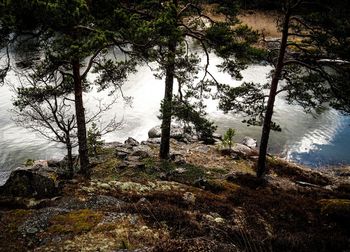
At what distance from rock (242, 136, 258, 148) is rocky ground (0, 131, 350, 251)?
4.60 metres

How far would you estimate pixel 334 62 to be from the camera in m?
11.9

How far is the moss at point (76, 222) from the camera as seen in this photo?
23.2ft

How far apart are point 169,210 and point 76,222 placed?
2196mm

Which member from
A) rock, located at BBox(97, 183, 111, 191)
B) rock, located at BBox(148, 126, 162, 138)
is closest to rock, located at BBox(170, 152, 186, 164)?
rock, located at BBox(148, 126, 162, 138)

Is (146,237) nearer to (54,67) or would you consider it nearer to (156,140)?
(54,67)

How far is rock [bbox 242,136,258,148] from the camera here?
21.9 meters

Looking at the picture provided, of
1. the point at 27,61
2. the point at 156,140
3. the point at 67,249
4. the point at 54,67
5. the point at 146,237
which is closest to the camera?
the point at 67,249

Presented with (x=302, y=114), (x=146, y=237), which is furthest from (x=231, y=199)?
(x=302, y=114)

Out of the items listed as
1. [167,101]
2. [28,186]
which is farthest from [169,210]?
[167,101]

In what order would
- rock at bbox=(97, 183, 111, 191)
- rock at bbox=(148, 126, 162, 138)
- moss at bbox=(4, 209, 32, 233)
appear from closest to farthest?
moss at bbox=(4, 209, 32, 233) → rock at bbox=(97, 183, 111, 191) → rock at bbox=(148, 126, 162, 138)

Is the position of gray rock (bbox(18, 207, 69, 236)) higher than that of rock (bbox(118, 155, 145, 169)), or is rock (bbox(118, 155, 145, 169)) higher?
gray rock (bbox(18, 207, 69, 236))

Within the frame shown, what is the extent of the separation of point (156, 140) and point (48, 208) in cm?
1257

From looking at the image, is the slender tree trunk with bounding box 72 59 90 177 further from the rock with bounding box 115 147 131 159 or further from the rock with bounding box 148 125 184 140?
the rock with bounding box 148 125 184 140

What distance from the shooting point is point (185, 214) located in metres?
8.37
